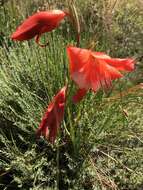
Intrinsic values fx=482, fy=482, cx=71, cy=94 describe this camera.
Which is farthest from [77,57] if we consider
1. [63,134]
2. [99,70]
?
[63,134]

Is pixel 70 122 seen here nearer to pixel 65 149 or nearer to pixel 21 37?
pixel 65 149

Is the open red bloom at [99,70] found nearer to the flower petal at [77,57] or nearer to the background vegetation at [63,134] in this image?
the flower petal at [77,57]

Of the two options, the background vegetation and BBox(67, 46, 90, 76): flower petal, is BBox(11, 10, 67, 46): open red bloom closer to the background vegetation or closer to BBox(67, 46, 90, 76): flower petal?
BBox(67, 46, 90, 76): flower petal

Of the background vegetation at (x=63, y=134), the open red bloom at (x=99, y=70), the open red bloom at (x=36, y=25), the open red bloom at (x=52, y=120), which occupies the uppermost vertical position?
the open red bloom at (x=36, y=25)

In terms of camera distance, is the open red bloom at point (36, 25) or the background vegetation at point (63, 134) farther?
the background vegetation at point (63, 134)

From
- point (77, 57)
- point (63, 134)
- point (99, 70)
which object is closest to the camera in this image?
point (77, 57)

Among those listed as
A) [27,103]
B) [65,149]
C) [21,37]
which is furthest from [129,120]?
[21,37]

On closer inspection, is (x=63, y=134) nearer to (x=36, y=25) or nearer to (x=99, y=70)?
(x=99, y=70)

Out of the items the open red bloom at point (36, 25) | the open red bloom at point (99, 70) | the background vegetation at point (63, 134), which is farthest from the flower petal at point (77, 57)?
the background vegetation at point (63, 134)
